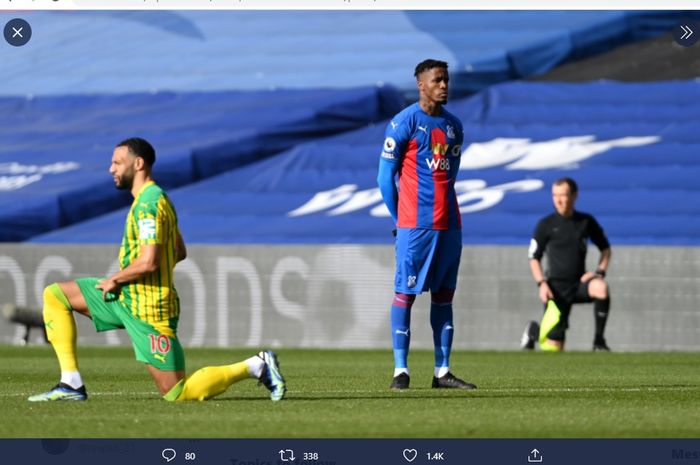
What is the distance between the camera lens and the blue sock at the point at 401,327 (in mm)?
9734

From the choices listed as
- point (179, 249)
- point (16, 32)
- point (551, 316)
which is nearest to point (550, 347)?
point (551, 316)

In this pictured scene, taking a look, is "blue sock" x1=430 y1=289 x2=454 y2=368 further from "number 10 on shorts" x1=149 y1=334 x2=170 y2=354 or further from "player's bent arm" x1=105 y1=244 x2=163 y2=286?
"player's bent arm" x1=105 y1=244 x2=163 y2=286

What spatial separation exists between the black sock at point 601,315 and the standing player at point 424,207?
6.96m

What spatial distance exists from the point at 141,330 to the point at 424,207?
2.15 m

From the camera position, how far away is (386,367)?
1349 centimetres

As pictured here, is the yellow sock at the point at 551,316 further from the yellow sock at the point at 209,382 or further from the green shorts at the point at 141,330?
the green shorts at the point at 141,330

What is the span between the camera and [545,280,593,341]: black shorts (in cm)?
1603

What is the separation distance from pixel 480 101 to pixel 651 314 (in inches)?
267

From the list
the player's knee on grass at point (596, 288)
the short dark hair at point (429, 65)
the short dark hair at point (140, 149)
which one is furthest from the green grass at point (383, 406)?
the player's knee on grass at point (596, 288)

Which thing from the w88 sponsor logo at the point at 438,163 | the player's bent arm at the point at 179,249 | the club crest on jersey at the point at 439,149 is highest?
the club crest on jersey at the point at 439,149

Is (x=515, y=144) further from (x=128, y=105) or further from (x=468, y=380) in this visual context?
(x=468, y=380)

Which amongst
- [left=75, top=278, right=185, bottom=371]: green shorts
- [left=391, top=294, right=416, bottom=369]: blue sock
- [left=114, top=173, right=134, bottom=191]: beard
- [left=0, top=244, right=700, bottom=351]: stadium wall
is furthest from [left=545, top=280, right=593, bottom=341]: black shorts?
[left=114, top=173, right=134, bottom=191]: beard
